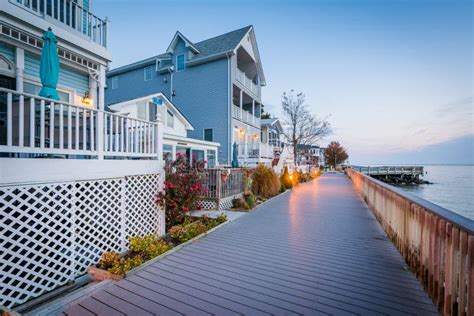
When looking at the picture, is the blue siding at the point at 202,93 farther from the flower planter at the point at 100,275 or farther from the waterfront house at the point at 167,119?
the flower planter at the point at 100,275

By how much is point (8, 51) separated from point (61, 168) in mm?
4735

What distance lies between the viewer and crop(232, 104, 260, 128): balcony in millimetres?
15653

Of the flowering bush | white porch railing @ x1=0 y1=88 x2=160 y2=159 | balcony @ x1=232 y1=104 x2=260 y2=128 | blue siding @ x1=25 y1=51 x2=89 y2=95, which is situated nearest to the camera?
white porch railing @ x1=0 y1=88 x2=160 y2=159

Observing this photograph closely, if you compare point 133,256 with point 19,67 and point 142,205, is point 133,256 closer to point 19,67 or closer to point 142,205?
point 142,205

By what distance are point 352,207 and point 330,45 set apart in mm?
13234

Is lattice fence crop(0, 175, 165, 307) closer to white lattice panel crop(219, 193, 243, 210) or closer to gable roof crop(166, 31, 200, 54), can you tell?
white lattice panel crop(219, 193, 243, 210)

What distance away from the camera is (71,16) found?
20.2 feet

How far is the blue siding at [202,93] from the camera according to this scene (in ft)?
49.0

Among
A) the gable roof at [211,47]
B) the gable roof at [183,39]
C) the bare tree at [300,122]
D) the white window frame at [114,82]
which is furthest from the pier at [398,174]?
the white window frame at [114,82]

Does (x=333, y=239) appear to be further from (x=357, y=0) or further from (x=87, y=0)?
(x=357, y=0)

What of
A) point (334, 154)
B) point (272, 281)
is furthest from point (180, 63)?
point (334, 154)

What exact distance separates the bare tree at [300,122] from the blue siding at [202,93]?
15332mm

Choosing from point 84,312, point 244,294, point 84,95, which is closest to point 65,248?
point 84,312

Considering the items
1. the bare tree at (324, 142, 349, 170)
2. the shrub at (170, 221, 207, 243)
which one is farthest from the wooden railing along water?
the bare tree at (324, 142, 349, 170)
